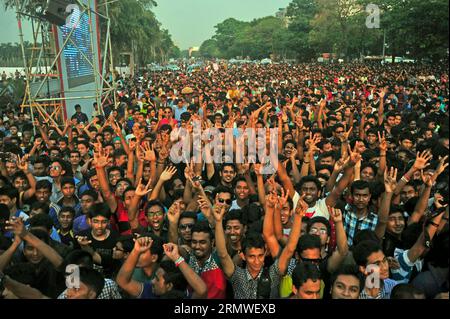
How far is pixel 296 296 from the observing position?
9.80ft

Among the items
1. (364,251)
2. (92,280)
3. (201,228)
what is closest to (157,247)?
(201,228)

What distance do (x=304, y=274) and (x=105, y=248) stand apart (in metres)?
1.73

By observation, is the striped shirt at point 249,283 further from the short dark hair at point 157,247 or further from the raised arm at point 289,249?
the short dark hair at point 157,247

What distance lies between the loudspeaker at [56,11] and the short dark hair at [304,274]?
24.0 feet

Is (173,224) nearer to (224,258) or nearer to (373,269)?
(224,258)

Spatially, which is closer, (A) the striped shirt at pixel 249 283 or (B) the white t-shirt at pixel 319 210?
(A) the striped shirt at pixel 249 283

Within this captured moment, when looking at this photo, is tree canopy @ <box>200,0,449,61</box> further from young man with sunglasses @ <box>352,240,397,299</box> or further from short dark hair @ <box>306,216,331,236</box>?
short dark hair @ <box>306,216,331,236</box>

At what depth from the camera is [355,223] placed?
4.16 meters

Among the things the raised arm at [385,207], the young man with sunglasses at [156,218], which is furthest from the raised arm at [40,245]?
the raised arm at [385,207]

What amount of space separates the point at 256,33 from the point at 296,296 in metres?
48.1

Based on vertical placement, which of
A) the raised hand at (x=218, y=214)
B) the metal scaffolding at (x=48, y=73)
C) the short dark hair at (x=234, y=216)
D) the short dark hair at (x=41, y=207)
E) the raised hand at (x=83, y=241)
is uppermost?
the metal scaffolding at (x=48, y=73)

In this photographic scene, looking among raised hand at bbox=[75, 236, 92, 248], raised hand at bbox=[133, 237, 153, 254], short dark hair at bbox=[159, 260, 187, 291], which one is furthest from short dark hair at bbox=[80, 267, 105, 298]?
raised hand at bbox=[75, 236, 92, 248]

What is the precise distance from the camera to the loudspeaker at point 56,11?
8.48m
